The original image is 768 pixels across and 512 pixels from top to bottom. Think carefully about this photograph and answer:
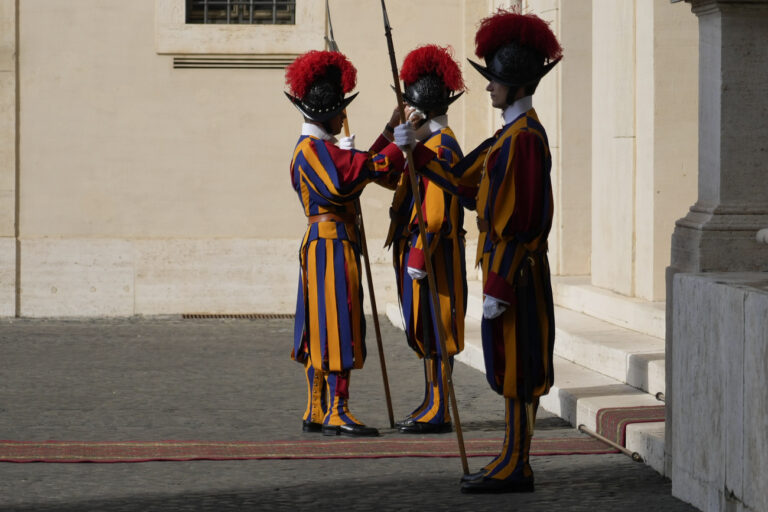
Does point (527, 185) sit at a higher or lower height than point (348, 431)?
higher

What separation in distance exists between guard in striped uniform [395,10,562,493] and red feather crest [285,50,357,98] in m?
1.48

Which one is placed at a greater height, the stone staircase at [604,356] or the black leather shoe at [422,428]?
the stone staircase at [604,356]

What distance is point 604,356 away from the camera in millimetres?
8156

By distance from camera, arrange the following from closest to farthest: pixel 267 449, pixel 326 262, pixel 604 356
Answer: pixel 267 449 → pixel 326 262 → pixel 604 356

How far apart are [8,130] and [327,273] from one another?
22.2 ft

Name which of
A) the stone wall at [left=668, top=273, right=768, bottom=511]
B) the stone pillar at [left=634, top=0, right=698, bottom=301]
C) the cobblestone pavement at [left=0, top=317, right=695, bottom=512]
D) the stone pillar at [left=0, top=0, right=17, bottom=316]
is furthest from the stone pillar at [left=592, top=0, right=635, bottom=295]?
the stone pillar at [left=0, top=0, right=17, bottom=316]

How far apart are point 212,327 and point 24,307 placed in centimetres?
195

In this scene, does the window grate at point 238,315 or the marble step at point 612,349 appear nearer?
the marble step at point 612,349

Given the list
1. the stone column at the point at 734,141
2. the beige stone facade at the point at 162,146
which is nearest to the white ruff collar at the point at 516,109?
the stone column at the point at 734,141

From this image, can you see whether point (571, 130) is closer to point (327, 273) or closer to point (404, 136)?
point (327, 273)

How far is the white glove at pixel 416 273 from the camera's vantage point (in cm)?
711

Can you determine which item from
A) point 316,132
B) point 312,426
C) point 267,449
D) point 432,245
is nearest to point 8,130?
point 316,132

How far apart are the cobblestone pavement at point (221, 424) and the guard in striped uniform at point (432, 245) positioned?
0.88 feet

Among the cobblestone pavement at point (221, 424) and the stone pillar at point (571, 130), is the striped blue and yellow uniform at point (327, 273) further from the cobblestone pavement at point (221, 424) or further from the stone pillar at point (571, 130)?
the stone pillar at point (571, 130)
